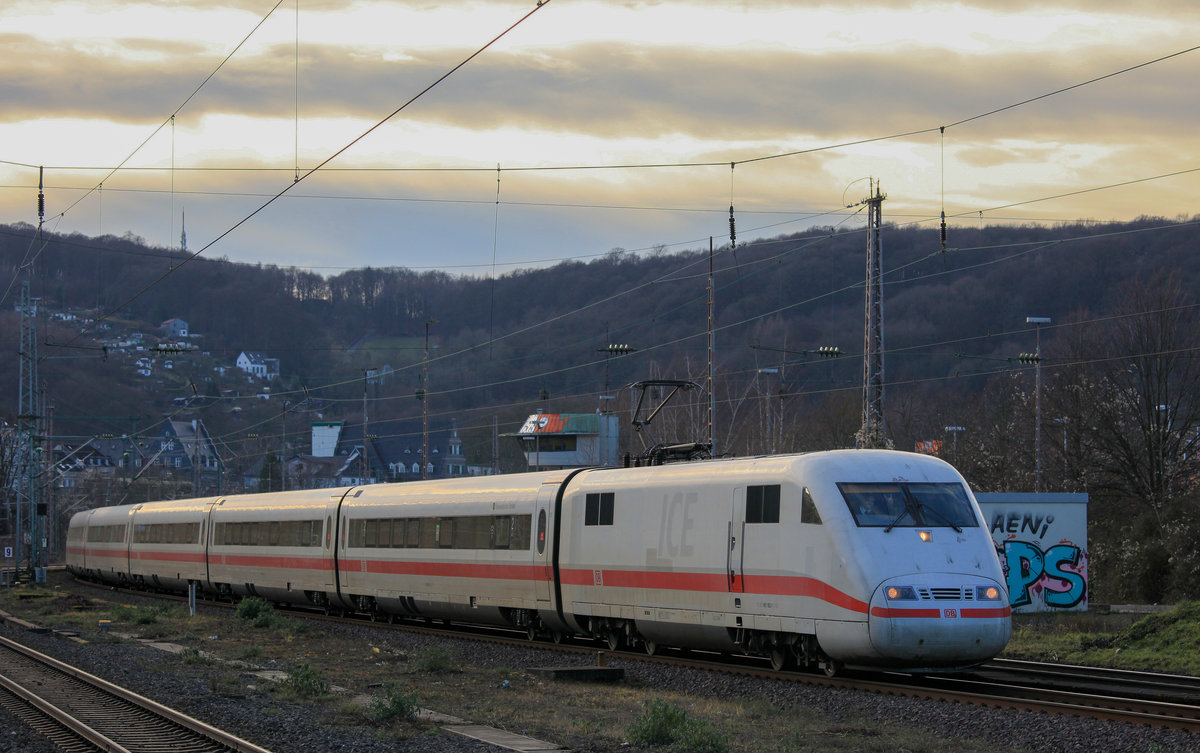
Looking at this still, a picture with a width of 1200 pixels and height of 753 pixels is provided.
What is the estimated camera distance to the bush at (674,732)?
40.1 feet

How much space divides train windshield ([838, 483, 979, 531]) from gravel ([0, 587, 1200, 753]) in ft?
7.83

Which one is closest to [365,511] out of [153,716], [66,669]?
[66,669]

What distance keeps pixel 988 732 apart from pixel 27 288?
1840 inches

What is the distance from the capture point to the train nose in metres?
15.9

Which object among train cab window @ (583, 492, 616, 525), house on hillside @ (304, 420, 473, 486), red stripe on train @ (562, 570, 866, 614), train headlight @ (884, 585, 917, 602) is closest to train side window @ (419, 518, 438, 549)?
red stripe on train @ (562, 570, 866, 614)

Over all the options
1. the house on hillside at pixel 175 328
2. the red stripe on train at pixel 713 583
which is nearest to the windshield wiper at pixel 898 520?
the red stripe on train at pixel 713 583

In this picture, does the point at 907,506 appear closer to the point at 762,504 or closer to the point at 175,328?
the point at 762,504

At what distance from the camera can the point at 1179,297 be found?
50.4 metres

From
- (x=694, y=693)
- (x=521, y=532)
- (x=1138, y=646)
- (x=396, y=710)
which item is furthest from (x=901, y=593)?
(x=521, y=532)

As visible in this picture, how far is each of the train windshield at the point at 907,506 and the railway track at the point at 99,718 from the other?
8.49 m

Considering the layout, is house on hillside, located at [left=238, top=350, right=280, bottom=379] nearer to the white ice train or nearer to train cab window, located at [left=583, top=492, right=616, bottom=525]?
the white ice train

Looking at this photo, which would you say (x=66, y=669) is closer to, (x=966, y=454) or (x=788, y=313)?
(x=966, y=454)

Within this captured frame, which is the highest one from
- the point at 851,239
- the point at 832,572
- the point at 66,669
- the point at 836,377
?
the point at 851,239

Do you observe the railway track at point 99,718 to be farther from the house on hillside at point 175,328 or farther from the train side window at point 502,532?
the house on hillside at point 175,328
